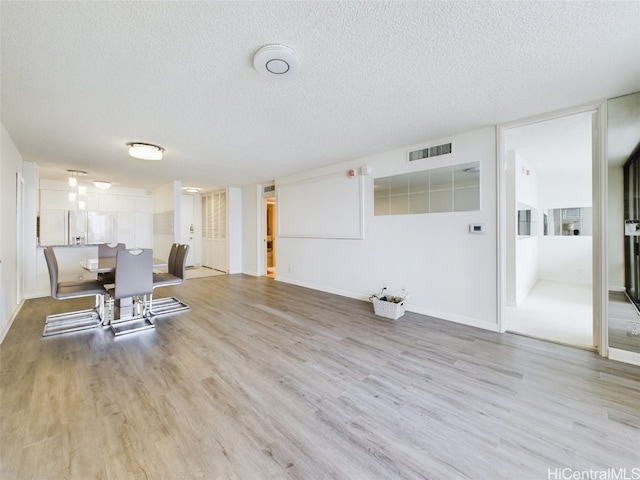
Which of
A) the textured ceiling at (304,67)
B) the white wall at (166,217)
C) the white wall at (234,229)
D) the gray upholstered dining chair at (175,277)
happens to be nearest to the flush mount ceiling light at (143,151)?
the textured ceiling at (304,67)

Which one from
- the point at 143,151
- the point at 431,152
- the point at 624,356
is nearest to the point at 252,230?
the point at 143,151

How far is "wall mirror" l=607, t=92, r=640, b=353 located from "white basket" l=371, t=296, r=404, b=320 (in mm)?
2000

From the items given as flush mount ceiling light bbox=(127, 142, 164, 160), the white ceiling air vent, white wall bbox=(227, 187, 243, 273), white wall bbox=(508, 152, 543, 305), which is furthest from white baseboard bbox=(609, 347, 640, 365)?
white wall bbox=(227, 187, 243, 273)

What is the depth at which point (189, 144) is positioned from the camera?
146 inches

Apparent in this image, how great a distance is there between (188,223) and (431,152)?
755 centimetres

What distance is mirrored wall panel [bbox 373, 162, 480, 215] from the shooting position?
130 inches

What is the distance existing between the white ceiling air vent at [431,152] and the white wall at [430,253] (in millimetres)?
62

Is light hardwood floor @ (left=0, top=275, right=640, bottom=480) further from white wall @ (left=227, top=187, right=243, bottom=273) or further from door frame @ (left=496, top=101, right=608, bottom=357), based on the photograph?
white wall @ (left=227, top=187, right=243, bottom=273)

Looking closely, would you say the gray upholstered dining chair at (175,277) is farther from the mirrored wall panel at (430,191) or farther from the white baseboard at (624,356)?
the white baseboard at (624,356)

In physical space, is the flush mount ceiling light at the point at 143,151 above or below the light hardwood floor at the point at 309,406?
above

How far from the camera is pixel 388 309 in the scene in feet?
11.8

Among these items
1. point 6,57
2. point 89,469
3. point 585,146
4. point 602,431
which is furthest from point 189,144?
point 585,146

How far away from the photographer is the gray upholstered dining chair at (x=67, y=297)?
2.96 m

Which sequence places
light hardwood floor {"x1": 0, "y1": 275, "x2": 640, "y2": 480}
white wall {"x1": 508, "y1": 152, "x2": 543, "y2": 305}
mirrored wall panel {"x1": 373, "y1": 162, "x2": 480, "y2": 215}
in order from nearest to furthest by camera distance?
1. light hardwood floor {"x1": 0, "y1": 275, "x2": 640, "y2": 480}
2. mirrored wall panel {"x1": 373, "y1": 162, "x2": 480, "y2": 215}
3. white wall {"x1": 508, "y1": 152, "x2": 543, "y2": 305}
